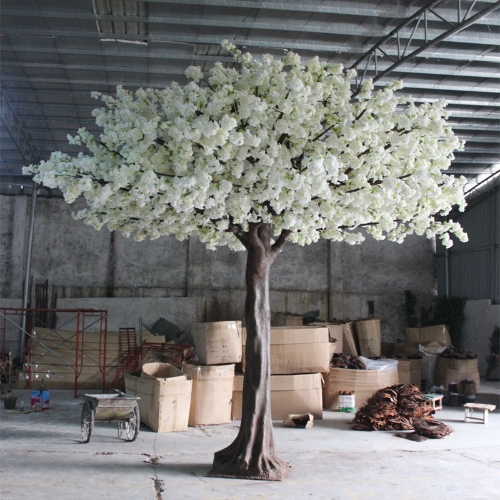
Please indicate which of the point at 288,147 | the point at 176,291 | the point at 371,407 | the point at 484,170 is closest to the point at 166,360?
the point at 176,291

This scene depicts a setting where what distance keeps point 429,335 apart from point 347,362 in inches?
216

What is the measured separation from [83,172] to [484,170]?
1426cm

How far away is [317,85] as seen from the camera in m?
6.09

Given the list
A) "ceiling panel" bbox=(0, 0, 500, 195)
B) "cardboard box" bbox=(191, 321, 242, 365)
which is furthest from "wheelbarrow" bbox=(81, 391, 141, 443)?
"ceiling panel" bbox=(0, 0, 500, 195)

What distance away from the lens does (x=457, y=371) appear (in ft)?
46.6

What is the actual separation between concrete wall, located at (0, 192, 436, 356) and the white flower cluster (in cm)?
1163

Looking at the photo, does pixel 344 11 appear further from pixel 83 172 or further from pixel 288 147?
pixel 83 172

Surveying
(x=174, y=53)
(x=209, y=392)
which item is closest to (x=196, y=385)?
(x=209, y=392)

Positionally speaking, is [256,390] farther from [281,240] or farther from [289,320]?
[289,320]

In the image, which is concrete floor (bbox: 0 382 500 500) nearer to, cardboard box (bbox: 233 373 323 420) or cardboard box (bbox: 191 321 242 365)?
cardboard box (bbox: 233 373 323 420)

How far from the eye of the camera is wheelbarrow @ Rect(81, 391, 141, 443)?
8.77m

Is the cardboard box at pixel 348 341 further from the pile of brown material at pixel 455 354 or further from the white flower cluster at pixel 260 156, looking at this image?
the white flower cluster at pixel 260 156

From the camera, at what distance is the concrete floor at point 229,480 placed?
6.42m

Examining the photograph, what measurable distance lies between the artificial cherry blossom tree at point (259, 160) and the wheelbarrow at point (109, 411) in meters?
2.33
